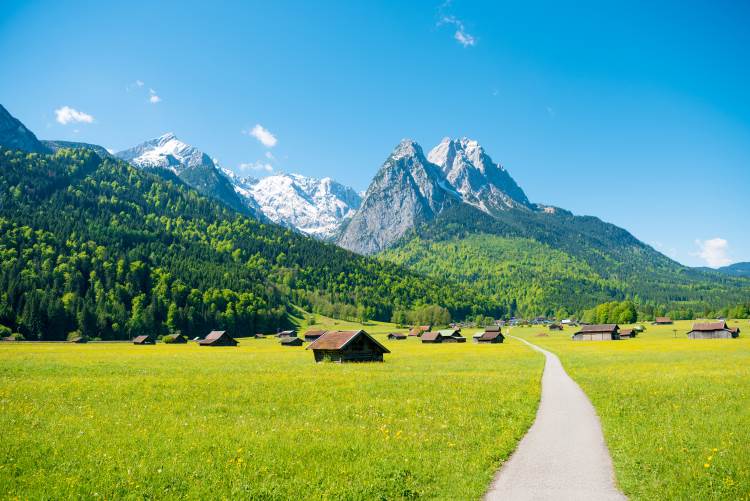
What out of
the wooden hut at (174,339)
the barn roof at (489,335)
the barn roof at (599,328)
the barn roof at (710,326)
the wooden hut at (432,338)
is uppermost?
the barn roof at (710,326)

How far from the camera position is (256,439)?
1684cm

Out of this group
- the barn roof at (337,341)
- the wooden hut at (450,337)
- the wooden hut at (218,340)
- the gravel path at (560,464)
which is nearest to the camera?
the gravel path at (560,464)

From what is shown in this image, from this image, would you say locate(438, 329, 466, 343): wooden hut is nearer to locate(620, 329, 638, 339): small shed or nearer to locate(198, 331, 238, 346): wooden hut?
locate(620, 329, 638, 339): small shed

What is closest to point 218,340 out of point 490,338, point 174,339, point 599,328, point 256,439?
point 174,339

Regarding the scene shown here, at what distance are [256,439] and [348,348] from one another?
4036 cm

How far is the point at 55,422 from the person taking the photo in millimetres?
19625

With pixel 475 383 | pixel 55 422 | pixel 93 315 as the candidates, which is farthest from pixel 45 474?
pixel 93 315

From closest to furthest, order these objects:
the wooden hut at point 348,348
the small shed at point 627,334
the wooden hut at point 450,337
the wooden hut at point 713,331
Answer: the wooden hut at point 348,348, the wooden hut at point 713,331, the small shed at point 627,334, the wooden hut at point 450,337

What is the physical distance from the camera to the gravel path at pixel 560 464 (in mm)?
11898

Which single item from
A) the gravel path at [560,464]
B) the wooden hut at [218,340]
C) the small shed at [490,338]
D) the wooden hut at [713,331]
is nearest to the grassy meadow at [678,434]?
the gravel path at [560,464]

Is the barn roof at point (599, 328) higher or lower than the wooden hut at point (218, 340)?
higher

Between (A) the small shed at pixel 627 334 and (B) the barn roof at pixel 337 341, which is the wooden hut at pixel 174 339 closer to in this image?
(B) the barn roof at pixel 337 341

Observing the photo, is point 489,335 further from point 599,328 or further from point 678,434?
point 678,434

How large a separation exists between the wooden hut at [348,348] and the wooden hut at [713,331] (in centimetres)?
9947
